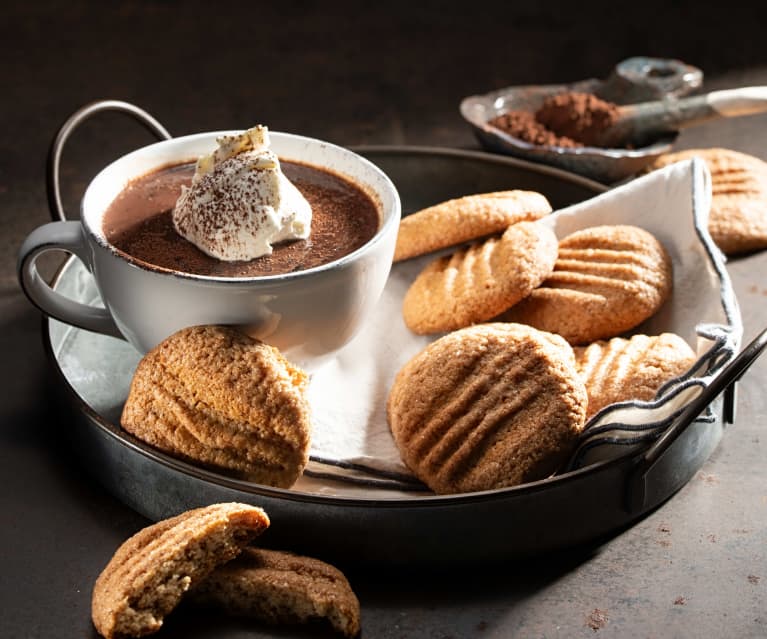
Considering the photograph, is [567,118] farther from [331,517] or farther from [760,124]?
[331,517]

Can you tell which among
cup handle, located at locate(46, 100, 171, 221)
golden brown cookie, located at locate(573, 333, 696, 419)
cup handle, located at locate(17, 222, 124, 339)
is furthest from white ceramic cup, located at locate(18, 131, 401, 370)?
golden brown cookie, located at locate(573, 333, 696, 419)

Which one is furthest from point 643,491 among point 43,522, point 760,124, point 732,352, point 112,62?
point 112,62

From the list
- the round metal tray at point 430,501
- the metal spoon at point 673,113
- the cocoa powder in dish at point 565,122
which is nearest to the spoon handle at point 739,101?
the metal spoon at point 673,113

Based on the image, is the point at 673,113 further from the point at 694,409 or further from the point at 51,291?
the point at 51,291

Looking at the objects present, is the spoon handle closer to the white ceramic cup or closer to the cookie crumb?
the white ceramic cup

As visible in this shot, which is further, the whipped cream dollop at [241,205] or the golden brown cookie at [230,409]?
the whipped cream dollop at [241,205]

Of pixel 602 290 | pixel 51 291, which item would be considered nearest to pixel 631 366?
pixel 602 290

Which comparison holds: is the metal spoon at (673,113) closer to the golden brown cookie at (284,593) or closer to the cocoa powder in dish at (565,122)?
the cocoa powder in dish at (565,122)

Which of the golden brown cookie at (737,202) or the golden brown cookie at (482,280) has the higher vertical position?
the golden brown cookie at (482,280)
